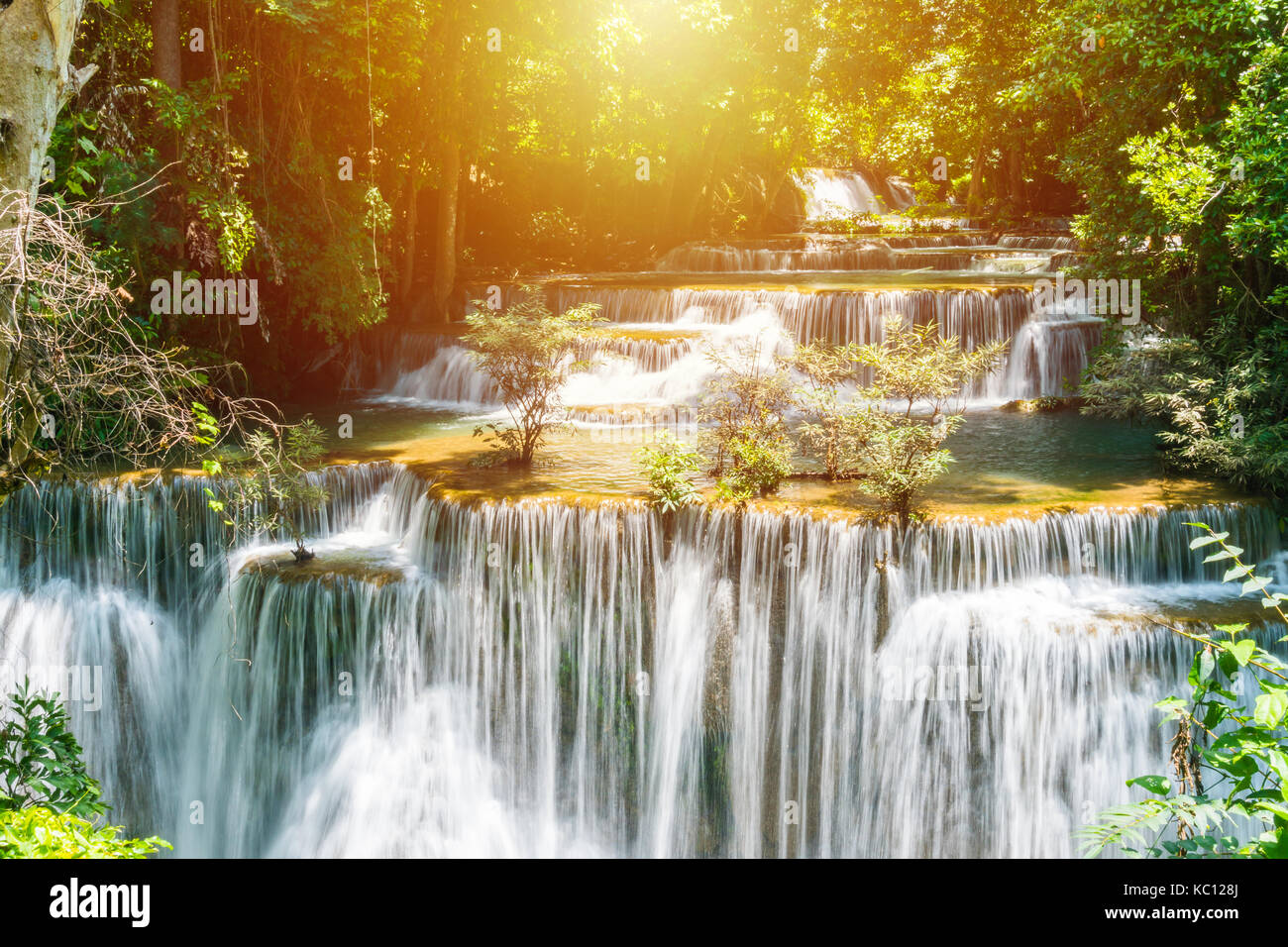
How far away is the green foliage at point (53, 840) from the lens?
152 inches

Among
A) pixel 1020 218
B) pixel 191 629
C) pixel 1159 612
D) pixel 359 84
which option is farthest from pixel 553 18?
pixel 1020 218

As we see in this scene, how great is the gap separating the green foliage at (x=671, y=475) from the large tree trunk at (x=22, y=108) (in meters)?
5.16

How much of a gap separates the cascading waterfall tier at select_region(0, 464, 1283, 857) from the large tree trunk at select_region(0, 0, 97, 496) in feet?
13.2

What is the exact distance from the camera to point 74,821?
442cm

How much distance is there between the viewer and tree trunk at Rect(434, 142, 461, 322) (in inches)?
717

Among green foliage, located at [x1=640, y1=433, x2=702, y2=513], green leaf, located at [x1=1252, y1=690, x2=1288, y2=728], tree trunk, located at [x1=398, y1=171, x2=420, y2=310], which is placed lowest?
green leaf, located at [x1=1252, y1=690, x2=1288, y2=728]

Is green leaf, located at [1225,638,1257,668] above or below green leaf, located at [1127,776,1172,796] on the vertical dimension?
above

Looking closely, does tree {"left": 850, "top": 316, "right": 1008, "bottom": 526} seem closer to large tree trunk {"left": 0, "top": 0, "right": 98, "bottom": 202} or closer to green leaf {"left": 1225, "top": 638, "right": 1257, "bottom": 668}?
green leaf {"left": 1225, "top": 638, "right": 1257, "bottom": 668}

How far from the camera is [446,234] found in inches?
729

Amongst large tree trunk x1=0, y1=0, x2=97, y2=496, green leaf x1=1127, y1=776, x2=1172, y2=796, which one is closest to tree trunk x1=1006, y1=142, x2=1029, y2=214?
large tree trunk x1=0, y1=0, x2=97, y2=496

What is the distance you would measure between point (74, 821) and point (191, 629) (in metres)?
6.29

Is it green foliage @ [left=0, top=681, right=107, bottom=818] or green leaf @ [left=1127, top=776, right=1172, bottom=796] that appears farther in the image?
green foliage @ [left=0, top=681, right=107, bottom=818]

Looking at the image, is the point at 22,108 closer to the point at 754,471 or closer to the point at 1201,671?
the point at 1201,671

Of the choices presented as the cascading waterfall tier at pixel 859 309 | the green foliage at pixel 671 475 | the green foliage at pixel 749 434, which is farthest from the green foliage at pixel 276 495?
the cascading waterfall tier at pixel 859 309
